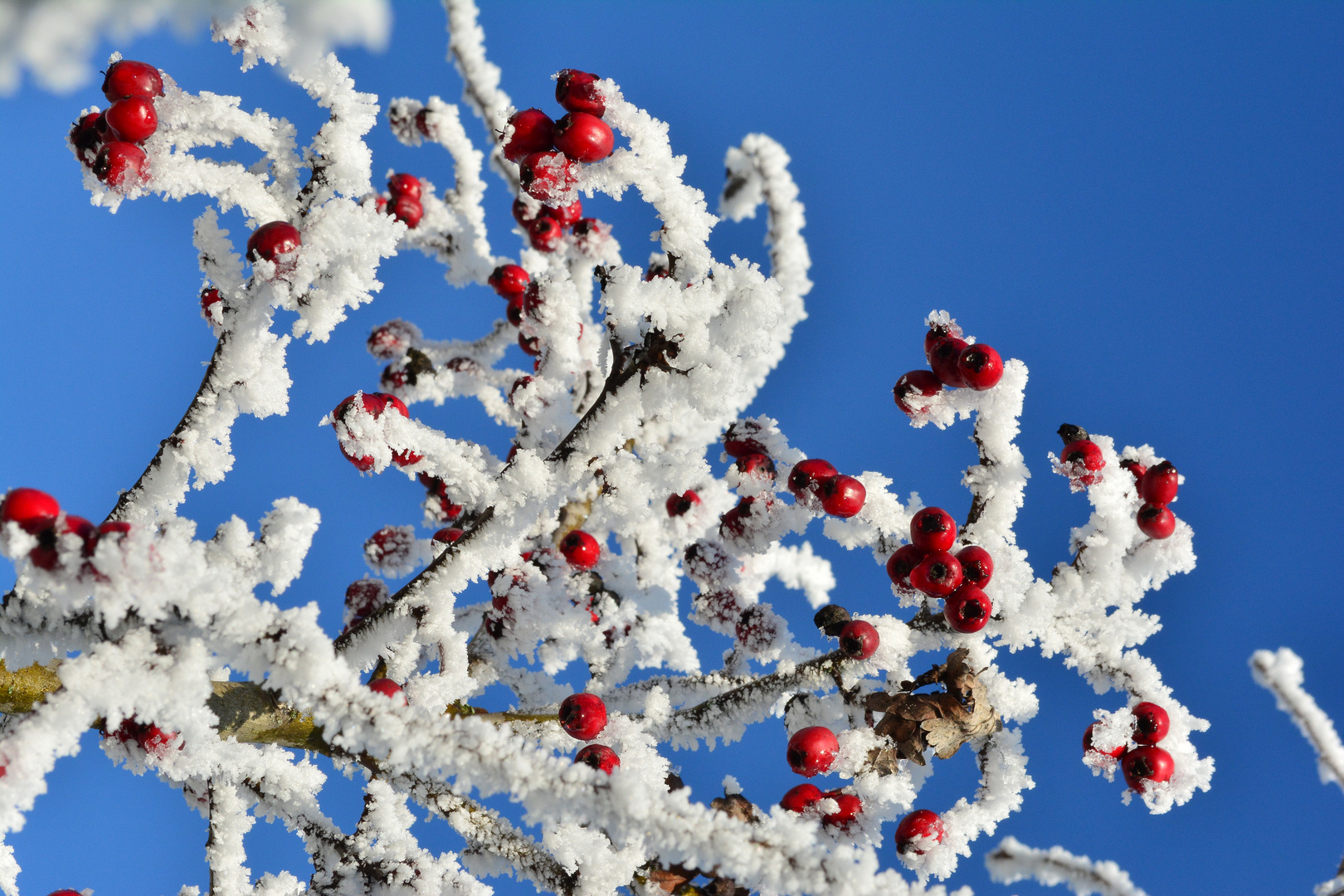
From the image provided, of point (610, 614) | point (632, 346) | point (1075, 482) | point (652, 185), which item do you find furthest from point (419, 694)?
point (1075, 482)

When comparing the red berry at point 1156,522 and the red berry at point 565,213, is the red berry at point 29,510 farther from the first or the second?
the red berry at point 1156,522

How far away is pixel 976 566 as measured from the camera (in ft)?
8.14

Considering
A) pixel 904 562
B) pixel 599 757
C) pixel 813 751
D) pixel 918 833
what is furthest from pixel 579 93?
pixel 918 833

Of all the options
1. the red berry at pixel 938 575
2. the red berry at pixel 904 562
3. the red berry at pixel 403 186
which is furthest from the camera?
the red berry at pixel 403 186

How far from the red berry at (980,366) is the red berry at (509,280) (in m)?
2.21

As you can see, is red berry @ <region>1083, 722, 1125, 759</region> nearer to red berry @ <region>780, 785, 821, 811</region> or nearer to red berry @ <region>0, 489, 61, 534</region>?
red berry @ <region>780, 785, 821, 811</region>

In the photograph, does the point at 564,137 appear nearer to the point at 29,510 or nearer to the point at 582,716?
the point at 29,510

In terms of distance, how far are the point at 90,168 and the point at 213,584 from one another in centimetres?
138

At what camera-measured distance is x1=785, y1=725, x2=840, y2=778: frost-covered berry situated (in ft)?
8.42

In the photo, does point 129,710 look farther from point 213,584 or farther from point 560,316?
point 560,316

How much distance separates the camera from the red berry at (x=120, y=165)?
217 cm

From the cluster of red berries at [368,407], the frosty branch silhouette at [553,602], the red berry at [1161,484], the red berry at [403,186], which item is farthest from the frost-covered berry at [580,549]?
the red berry at [1161,484]

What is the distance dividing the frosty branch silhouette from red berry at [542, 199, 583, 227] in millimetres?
824

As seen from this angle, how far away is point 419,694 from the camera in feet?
8.93
